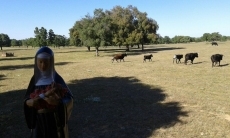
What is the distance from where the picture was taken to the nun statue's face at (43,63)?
3062mm

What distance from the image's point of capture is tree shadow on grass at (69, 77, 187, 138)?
6988mm

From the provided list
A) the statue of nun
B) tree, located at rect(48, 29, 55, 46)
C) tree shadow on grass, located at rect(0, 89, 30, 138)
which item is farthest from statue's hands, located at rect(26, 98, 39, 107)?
tree, located at rect(48, 29, 55, 46)

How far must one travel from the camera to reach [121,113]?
8602mm

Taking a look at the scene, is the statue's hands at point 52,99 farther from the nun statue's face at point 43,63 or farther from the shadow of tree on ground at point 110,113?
the shadow of tree on ground at point 110,113

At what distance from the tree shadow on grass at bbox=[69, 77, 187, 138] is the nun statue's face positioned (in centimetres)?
407

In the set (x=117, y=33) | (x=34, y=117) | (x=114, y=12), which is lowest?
(x=34, y=117)

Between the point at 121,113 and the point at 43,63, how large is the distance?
594cm

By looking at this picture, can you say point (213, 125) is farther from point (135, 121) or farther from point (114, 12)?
point (114, 12)

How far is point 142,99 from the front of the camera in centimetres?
1060

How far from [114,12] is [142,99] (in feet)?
152

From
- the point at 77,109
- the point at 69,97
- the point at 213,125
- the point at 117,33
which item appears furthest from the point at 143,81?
the point at 117,33

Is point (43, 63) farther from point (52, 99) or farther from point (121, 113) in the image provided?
point (121, 113)

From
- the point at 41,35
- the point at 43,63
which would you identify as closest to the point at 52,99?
the point at 43,63

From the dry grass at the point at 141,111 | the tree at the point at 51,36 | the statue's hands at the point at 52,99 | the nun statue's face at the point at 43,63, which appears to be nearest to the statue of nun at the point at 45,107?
the nun statue's face at the point at 43,63
